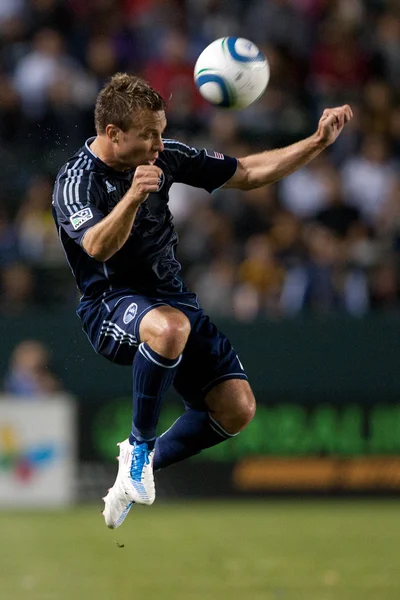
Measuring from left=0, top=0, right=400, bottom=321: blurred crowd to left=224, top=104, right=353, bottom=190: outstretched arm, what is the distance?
221 inches

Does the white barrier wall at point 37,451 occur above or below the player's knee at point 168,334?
below

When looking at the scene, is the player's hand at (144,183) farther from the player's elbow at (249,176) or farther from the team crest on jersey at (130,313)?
the player's elbow at (249,176)

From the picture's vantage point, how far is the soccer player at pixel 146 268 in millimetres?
6859

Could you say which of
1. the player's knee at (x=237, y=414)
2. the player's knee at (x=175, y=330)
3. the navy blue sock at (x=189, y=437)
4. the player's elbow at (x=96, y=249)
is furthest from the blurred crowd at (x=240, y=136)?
the player's elbow at (x=96, y=249)

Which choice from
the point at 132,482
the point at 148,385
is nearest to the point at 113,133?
the point at 148,385

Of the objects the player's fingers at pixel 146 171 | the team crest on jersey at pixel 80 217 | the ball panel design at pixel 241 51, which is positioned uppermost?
the ball panel design at pixel 241 51

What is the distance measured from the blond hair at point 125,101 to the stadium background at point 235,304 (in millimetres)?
5430

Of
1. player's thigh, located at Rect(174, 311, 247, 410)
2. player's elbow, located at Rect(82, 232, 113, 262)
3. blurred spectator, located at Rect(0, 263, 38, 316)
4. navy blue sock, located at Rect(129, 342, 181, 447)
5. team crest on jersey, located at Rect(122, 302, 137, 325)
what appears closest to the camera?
player's elbow, located at Rect(82, 232, 113, 262)

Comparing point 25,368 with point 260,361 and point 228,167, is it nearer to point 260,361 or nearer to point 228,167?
point 260,361

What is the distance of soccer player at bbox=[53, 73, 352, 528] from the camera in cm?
686

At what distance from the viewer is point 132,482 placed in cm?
709

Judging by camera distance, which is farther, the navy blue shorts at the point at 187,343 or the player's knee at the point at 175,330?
the navy blue shorts at the point at 187,343

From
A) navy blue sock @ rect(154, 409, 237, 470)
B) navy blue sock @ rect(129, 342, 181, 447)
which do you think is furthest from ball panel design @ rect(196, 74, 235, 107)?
navy blue sock @ rect(154, 409, 237, 470)

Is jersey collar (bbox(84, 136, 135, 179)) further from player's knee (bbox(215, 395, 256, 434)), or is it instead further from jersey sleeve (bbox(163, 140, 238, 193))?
player's knee (bbox(215, 395, 256, 434))
